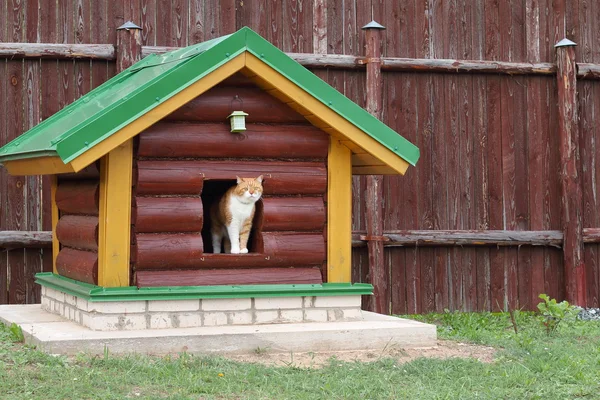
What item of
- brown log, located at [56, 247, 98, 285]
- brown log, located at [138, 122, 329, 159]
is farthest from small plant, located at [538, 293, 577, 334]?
brown log, located at [56, 247, 98, 285]

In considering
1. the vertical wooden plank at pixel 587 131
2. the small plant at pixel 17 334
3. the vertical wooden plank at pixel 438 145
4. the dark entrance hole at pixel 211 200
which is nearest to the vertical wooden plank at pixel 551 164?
the vertical wooden plank at pixel 587 131

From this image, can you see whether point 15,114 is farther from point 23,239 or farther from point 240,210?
point 240,210

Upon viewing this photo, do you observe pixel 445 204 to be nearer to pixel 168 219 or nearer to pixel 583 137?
pixel 583 137

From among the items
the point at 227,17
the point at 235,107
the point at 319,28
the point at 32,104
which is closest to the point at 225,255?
the point at 235,107

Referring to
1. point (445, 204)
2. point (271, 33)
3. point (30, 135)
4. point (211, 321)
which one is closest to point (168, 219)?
point (211, 321)

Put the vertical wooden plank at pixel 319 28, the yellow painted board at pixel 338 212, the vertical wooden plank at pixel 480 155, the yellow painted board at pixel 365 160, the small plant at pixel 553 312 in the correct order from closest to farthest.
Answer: the yellow painted board at pixel 338 212 → the yellow painted board at pixel 365 160 → the small plant at pixel 553 312 → the vertical wooden plank at pixel 319 28 → the vertical wooden plank at pixel 480 155

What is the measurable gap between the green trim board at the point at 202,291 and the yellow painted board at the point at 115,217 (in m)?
0.14

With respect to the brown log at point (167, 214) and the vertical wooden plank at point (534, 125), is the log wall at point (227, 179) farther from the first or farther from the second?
the vertical wooden plank at point (534, 125)

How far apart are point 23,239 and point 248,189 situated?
321 cm

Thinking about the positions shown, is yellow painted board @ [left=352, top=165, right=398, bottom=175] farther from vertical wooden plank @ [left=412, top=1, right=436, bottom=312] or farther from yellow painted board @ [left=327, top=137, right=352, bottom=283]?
vertical wooden plank @ [left=412, top=1, right=436, bottom=312]

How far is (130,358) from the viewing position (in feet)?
24.5

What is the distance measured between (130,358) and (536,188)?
21.4ft

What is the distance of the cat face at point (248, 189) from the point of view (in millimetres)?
8609

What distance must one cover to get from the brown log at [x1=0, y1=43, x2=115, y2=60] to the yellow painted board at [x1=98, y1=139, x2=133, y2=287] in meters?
2.78
